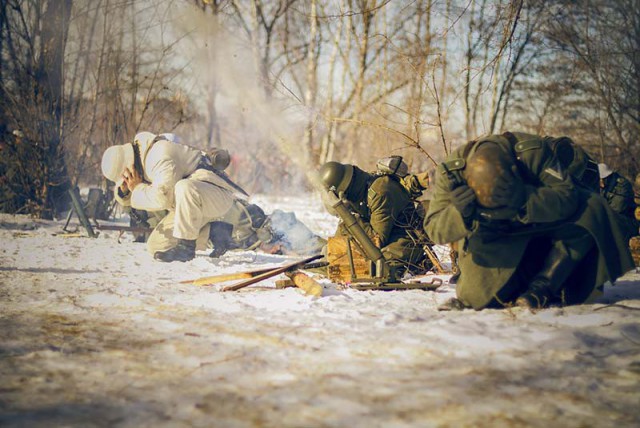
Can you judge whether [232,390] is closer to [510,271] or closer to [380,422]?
[380,422]

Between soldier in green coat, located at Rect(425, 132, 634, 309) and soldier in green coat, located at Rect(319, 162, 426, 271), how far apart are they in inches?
55.9

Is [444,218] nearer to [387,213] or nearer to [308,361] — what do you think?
[308,361]

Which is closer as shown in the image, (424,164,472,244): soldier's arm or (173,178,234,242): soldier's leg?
(424,164,472,244): soldier's arm

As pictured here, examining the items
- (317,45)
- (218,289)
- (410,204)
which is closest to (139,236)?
(218,289)

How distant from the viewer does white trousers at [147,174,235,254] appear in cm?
526

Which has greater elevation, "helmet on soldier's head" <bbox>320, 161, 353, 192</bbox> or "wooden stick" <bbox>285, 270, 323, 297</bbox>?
"helmet on soldier's head" <bbox>320, 161, 353, 192</bbox>

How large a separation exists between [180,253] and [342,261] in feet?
6.87

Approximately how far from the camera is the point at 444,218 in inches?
110

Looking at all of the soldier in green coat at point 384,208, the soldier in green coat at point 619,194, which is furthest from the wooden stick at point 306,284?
the soldier in green coat at point 619,194

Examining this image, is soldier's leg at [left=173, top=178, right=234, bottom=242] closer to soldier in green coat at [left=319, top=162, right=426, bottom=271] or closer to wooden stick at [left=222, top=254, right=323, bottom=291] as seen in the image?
soldier in green coat at [left=319, top=162, right=426, bottom=271]

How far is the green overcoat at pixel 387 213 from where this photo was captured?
432 cm

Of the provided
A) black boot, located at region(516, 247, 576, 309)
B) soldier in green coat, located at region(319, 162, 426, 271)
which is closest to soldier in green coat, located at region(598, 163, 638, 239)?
soldier in green coat, located at region(319, 162, 426, 271)

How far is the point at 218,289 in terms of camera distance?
3.67 meters

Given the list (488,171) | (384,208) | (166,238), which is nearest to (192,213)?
(166,238)
